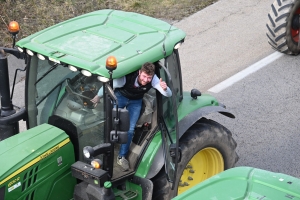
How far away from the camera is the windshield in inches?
234

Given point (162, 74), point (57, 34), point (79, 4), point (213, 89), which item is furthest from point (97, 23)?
point (79, 4)

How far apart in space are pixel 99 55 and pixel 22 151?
3.93ft

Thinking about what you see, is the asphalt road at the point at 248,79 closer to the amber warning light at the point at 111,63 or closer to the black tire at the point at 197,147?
the black tire at the point at 197,147

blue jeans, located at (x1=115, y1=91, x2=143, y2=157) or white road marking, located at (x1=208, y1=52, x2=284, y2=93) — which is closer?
blue jeans, located at (x1=115, y1=91, x2=143, y2=157)

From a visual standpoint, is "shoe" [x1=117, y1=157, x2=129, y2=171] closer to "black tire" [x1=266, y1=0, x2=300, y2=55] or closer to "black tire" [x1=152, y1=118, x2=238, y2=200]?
"black tire" [x1=152, y1=118, x2=238, y2=200]

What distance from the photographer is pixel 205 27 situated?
1181 centimetres

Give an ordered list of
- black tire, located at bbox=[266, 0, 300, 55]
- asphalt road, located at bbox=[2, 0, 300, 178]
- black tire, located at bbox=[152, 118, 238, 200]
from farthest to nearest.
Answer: black tire, located at bbox=[266, 0, 300, 55] → asphalt road, located at bbox=[2, 0, 300, 178] → black tire, located at bbox=[152, 118, 238, 200]

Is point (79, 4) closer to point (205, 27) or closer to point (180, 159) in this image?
point (205, 27)

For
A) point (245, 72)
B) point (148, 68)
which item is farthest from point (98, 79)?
point (245, 72)

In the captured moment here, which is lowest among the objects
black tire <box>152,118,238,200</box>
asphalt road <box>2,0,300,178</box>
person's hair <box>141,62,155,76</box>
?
asphalt road <box>2,0,300,178</box>

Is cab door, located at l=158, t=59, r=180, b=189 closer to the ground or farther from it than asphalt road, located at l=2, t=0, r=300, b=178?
farther from it

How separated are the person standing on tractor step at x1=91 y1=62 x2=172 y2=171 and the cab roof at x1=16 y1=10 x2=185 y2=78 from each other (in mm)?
148

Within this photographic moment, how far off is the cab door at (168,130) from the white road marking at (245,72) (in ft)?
11.2

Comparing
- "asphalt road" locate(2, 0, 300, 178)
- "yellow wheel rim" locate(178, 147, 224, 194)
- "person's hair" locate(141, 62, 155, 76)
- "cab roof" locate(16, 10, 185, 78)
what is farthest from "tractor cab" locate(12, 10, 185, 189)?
"asphalt road" locate(2, 0, 300, 178)
